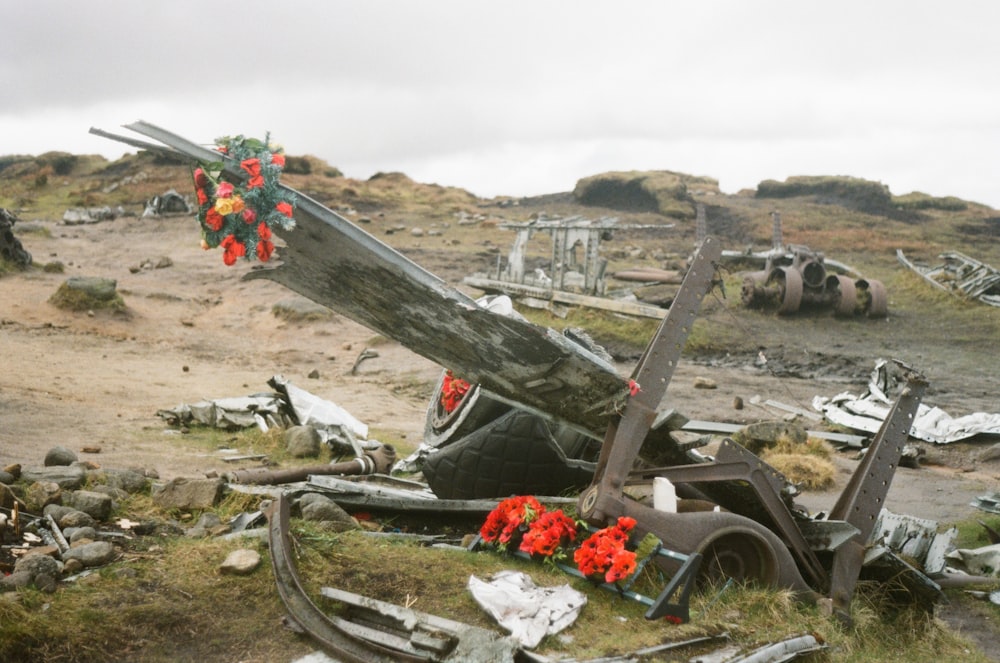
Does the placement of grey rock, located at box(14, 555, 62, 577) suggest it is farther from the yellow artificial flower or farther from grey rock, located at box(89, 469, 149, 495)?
the yellow artificial flower

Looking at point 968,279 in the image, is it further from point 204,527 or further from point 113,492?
point 113,492

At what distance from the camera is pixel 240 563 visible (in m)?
5.24

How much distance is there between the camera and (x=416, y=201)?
42.4 meters

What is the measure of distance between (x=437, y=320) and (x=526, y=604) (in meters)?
1.79

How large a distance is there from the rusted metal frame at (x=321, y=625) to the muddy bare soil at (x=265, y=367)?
3576 mm

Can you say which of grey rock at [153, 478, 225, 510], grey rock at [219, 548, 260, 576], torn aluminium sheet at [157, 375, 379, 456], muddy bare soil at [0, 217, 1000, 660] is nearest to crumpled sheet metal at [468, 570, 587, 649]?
grey rock at [219, 548, 260, 576]

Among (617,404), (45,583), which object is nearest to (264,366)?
(45,583)

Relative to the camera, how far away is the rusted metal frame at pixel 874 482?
5684mm

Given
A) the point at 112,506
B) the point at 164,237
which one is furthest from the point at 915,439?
the point at 164,237

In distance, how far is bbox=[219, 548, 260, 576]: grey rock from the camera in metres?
5.21

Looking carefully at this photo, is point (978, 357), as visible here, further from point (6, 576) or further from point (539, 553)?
point (6, 576)

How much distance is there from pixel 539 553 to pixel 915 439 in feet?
29.6

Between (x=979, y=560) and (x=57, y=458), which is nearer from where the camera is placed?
(x=979, y=560)

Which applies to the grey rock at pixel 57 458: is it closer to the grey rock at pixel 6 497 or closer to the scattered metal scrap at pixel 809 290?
the grey rock at pixel 6 497
